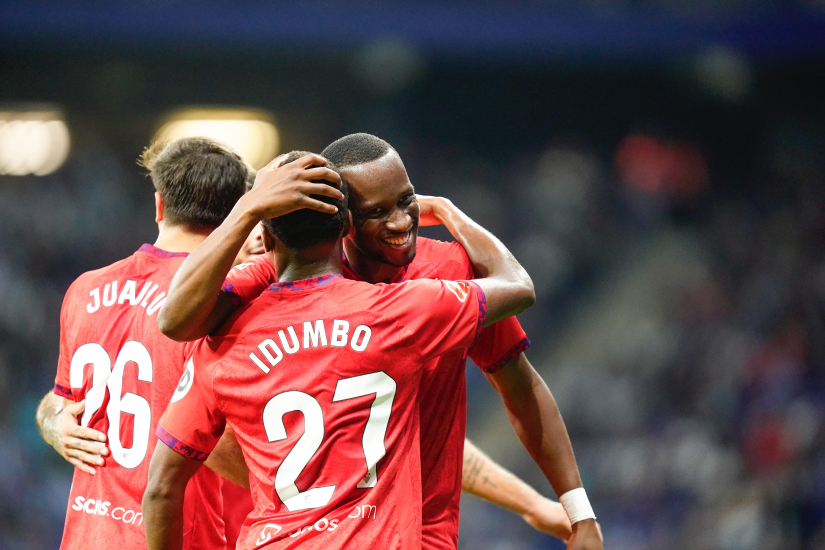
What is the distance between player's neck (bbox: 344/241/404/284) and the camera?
259cm

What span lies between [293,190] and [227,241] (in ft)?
0.73

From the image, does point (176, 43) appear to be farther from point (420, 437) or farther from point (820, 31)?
point (420, 437)

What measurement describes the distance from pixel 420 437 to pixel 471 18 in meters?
12.0

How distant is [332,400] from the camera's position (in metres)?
2.16

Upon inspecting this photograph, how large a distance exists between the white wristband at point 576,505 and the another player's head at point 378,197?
1.02 m

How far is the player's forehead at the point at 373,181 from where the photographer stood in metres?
2.40

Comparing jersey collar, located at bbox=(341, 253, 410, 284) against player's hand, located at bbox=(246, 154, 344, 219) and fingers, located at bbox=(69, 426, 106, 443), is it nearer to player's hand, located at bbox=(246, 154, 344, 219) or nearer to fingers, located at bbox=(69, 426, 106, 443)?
player's hand, located at bbox=(246, 154, 344, 219)

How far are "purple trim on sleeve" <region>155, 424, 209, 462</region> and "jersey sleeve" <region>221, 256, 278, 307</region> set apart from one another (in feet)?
1.38

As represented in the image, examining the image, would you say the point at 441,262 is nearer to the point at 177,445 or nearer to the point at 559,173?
the point at 177,445

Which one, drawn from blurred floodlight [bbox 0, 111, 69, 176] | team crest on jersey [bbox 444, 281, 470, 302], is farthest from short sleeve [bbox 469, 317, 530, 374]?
blurred floodlight [bbox 0, 111, 69, 176]

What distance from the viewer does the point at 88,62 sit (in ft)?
46.9

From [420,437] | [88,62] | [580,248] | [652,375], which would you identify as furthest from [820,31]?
[420,437]

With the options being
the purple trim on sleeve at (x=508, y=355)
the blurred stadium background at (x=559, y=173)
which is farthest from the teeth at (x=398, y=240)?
the blurred stadium background at (x=559, y=173)

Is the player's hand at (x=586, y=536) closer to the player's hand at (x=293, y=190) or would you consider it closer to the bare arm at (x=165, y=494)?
the bare arm at (x=165, y=494)
